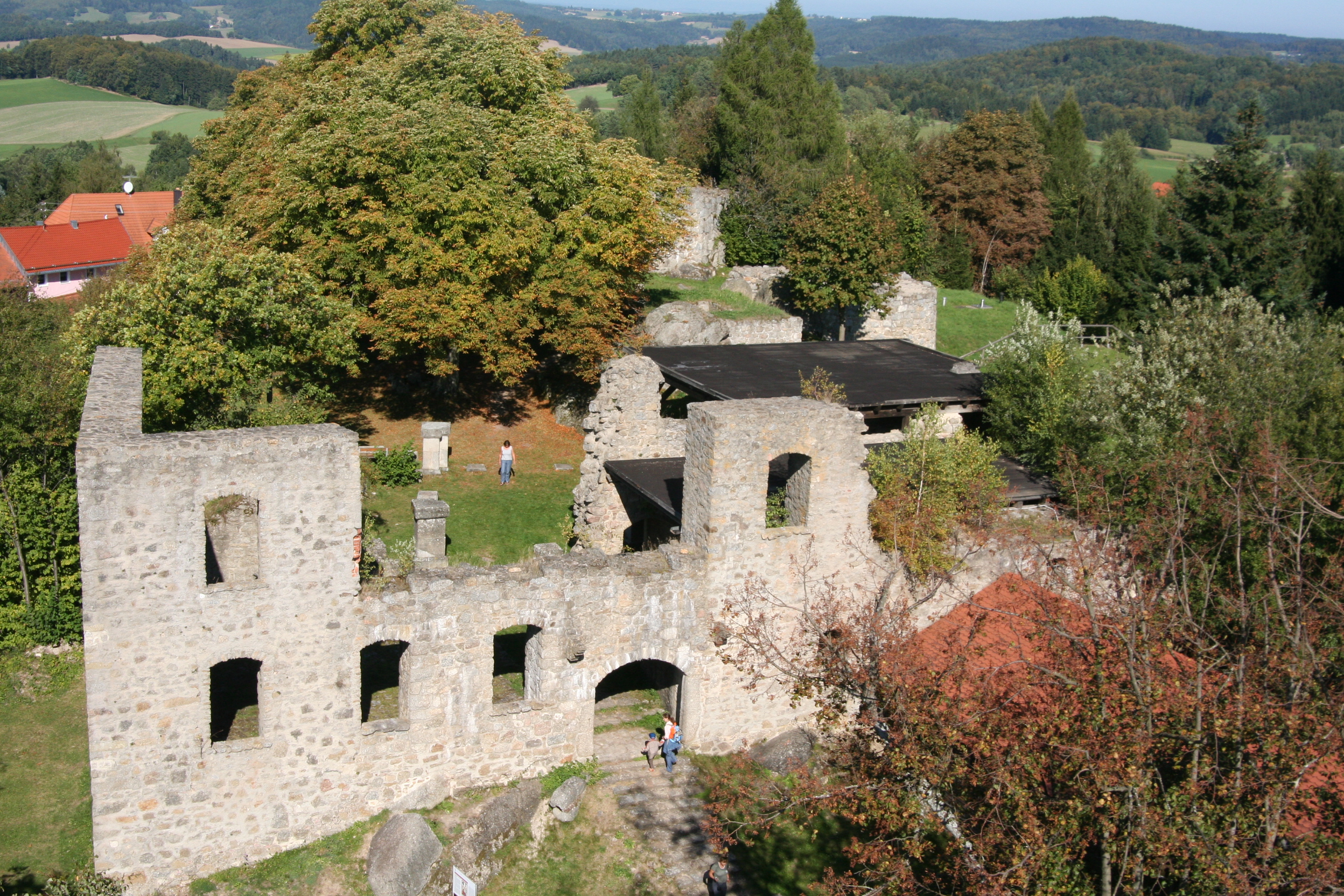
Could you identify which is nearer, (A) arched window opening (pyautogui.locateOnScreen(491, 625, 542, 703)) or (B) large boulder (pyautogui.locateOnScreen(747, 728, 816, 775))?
(A) arched window opening (pyautogui.locateOnScreen(491, 625, 542, 703))

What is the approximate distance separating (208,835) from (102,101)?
12104 cm

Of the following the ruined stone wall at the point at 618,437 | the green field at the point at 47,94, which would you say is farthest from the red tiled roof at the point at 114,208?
the green field at the point at 47,94

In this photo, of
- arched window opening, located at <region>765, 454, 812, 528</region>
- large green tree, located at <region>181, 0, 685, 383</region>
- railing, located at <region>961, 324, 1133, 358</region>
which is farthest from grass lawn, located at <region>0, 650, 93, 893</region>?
railing, located at <region>961, 324, 1133, 358</region>

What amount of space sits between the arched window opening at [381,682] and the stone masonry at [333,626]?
88 centimetres

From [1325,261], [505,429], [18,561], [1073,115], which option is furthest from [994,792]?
[1073,115]

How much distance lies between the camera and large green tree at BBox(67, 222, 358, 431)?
2311 cm

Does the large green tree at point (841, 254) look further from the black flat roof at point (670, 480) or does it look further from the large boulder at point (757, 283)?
the black flat roof at point (670, 480)

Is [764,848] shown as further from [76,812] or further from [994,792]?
[76,812]

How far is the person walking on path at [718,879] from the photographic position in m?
15.0

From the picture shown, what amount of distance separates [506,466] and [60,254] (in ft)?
129

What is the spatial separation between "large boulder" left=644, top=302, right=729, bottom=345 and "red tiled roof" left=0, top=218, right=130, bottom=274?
3241cm

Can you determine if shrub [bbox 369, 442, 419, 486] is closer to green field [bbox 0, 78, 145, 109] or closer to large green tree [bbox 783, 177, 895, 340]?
large green tree [bbox 783, 177, 895, 340]

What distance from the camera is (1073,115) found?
60219 millimetres

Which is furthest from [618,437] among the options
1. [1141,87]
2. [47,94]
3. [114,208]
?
[1141,87]
